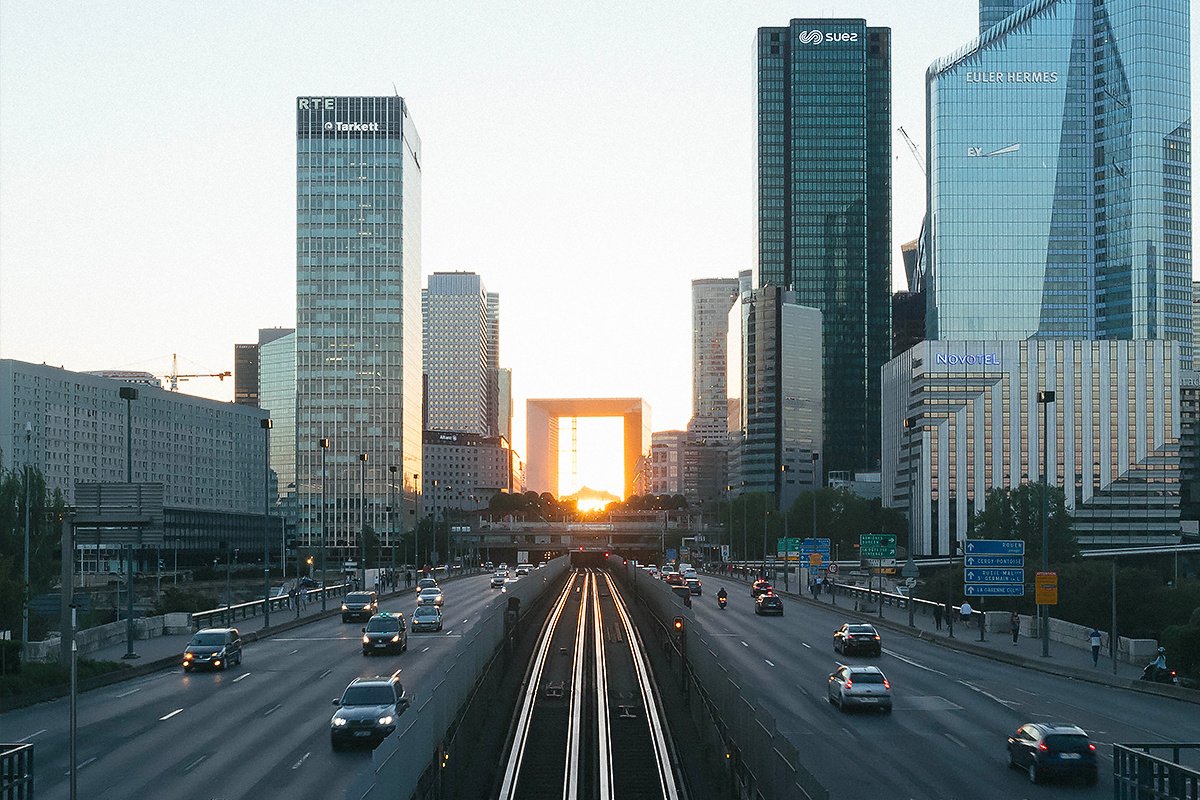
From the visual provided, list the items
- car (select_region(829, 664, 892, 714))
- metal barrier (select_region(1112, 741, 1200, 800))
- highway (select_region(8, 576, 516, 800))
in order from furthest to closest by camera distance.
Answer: car (select_region(829, 664, 892, 714)) < highway (select_region(8, 576, 516, 800)) < metal barrier (select_region(1112, 741, 1200, 800))

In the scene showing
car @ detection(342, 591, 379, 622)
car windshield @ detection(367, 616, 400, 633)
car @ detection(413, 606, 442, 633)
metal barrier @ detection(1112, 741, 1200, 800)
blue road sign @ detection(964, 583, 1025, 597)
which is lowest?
car @ detection(342, 591, 379, 622)

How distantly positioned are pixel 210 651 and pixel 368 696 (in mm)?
21033

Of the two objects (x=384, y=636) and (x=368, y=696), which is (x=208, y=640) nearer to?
(x=384, y=636)

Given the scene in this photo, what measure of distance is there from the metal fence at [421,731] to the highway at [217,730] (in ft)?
8.02

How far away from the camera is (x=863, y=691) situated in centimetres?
4000

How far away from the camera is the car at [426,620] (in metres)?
69.8

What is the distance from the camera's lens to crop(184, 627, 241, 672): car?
170 feet

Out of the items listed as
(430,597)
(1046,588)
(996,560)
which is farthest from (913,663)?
(430,597)

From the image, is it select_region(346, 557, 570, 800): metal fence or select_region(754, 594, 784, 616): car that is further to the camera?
select_region(754, 594, 784, 616): car

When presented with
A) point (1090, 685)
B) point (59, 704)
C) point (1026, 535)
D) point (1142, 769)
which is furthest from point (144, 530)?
point (1026, 535)

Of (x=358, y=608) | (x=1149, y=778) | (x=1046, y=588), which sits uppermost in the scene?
(x=1149, y=778)

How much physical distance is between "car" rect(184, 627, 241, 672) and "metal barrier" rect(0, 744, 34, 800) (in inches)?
1147

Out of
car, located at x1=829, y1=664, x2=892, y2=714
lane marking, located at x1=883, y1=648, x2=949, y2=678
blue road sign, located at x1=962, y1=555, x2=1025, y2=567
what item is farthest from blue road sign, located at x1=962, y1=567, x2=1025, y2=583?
car, located at x1=829, y1=664, x2=892, y2=714

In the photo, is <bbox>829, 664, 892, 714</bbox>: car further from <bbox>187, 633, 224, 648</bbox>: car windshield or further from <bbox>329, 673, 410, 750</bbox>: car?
<bbox>187, 633, 224, 648</bbox>: car windshield
